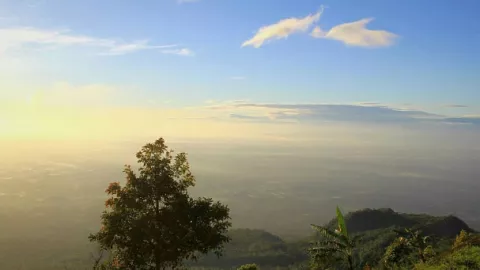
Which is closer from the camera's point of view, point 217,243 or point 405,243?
point 217,243

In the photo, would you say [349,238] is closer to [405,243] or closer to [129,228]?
[405,243]

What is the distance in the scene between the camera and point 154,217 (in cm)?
2578

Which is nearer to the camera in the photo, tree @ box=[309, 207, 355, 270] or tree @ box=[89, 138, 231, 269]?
tree @ box=[89, 138, 231, 269]

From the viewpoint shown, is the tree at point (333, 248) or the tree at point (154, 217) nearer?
the tree at point (154, 217)

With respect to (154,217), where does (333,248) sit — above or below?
below

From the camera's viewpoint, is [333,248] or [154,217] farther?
[333,248]

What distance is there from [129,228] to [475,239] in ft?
148

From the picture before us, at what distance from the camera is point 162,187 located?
25.2 m

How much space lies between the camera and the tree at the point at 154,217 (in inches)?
992

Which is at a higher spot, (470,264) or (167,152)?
(167,152)

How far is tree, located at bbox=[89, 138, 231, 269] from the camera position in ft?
82.6

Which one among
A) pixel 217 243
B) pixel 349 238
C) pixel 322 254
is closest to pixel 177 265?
pixel 217 243

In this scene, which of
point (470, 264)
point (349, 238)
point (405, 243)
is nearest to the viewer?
point (470, 264)

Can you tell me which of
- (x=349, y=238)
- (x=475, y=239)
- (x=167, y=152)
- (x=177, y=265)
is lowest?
(x=475, y=239)
